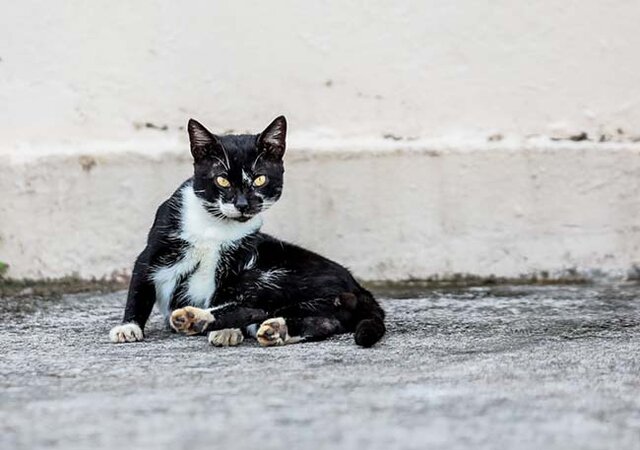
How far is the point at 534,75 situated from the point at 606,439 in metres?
3.10

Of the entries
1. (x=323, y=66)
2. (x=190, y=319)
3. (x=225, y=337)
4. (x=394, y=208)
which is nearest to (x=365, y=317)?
(x=225, y=337)

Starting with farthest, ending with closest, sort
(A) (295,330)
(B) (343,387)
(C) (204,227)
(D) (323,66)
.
A: (D) (323,66), (C) (204,227), (A) (295,330), (B) (343,387)

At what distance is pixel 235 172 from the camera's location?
3922 millimetres

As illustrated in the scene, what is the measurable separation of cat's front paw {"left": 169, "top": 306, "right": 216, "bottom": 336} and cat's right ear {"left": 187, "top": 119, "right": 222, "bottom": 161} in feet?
1.89

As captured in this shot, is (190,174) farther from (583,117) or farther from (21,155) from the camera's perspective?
(583,117)

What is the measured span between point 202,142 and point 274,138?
0.27 m

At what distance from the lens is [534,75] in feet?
17.1

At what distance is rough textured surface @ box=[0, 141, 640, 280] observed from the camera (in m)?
5.19

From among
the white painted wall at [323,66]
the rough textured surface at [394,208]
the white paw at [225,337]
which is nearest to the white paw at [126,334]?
the white paw at [225,337]

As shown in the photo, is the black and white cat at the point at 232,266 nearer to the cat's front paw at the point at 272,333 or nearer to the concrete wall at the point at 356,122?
the cat's front paw at the point at 272,333

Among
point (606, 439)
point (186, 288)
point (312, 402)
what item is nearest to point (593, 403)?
point (606, 439)

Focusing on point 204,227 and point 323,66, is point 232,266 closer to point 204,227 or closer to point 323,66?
point 204,227

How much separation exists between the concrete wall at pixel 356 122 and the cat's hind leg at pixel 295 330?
1.45 meters

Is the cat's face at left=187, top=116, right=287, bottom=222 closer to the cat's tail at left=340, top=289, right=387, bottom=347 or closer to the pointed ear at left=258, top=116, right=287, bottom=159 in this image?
the pointed ear at left=258, top=116, right=287, bottom=159
